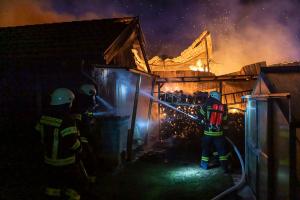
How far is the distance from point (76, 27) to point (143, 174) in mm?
7084

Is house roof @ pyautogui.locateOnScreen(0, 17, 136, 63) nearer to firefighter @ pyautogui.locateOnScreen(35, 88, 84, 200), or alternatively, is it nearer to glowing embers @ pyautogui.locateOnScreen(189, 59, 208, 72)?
firefighter @ pyautogui.locateOnScreen(35, 88, 84, 200)

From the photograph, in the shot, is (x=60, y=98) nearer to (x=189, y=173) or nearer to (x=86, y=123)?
(x=86, y=123)

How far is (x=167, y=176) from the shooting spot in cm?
784

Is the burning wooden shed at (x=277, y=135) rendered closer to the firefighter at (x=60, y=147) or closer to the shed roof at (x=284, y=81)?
the shed roof at (x=284, y=81)

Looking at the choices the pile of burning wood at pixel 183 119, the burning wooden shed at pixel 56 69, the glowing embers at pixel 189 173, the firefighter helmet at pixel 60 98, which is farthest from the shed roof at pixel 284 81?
the pile of burning wood at pixel 183 119

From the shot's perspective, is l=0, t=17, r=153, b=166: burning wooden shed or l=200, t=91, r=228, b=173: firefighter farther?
l=0, t=17, r=153, b=166: burning wooden shed

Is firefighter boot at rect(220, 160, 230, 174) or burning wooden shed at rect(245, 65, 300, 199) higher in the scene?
burning wooden shed at rect(245, 65, 300, 199)

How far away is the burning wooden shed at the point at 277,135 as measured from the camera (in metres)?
3.69

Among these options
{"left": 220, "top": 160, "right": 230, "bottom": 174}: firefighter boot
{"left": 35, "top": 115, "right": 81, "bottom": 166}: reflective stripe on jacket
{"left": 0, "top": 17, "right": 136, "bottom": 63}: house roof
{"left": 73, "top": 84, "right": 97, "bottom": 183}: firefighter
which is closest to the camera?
{"left": 35, "top": 115, "right": 81, "bottom": 166}: reflective stripe on jacket

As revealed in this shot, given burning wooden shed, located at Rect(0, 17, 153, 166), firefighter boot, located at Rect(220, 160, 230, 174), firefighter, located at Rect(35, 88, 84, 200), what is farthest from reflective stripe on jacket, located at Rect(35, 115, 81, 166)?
firefighter boot, located at Rect(220, 160, 230, 174)

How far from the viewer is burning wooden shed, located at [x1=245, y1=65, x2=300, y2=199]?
3691 millimetres

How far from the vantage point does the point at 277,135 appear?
4.12 m

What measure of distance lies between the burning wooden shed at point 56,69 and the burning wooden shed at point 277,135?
4.60 meters

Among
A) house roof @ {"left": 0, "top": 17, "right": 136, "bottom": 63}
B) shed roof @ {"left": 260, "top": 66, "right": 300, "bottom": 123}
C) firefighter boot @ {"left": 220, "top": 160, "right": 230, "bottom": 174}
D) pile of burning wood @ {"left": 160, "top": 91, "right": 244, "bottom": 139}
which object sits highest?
house roof @ {"left": 0, "top": 17, "right": 136, "bottom": 63}
